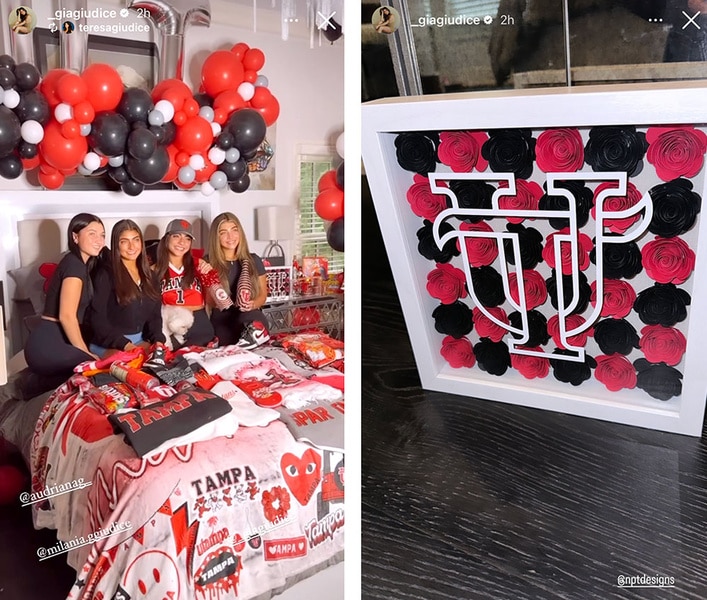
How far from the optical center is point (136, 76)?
40.0 inches

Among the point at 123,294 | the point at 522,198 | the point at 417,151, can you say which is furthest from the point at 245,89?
the point at 522,198

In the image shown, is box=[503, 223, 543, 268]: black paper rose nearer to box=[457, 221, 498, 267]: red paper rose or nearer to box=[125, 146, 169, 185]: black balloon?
box=[457, 221, 498, 267]: red paper rose

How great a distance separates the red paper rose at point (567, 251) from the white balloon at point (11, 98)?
1.25 meters

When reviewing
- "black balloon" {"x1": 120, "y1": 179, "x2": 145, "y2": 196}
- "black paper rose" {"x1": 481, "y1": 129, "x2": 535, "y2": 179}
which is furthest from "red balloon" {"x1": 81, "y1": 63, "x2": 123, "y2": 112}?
"black paper rose" {"x1": 481, "y1": 129, "x2": 535, "y2": 179}

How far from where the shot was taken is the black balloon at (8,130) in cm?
93

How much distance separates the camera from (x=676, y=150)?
1.58 m

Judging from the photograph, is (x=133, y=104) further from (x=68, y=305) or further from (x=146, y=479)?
(x=146, y=479)

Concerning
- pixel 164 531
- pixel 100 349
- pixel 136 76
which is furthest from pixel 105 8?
pixel 164 531

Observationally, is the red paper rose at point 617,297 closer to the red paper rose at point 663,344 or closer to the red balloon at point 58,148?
the red paper rose at point 663,344

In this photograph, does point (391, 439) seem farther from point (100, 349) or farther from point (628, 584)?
point (100, 349)

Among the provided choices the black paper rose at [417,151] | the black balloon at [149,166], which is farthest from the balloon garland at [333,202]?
the black paper rose at [417,151]

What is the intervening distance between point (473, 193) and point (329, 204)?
A: 78cm

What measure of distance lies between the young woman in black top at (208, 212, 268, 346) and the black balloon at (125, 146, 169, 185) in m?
0.11

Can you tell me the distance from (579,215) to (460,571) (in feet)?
2.92
